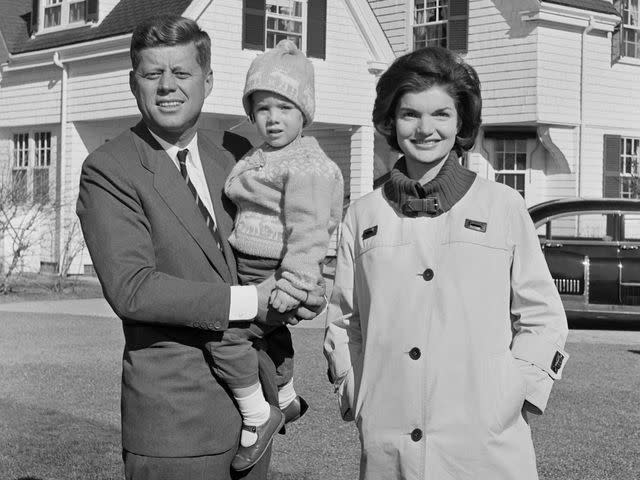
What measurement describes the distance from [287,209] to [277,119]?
343 mm

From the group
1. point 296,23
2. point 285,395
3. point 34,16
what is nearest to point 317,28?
point 296,23

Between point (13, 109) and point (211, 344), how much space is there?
2297 centimetres

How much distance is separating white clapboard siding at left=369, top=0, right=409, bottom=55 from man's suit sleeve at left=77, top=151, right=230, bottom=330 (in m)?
21.5

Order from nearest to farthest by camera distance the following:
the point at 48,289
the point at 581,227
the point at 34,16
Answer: the point at 581,227 → the point at 48,289 → the point at 34,16

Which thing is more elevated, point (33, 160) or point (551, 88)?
point (551, 88)

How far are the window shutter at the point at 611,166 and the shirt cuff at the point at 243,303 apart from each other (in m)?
21.0

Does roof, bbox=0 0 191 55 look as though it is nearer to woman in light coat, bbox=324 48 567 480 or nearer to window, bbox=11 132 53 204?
window, bbox=11 132 53 204

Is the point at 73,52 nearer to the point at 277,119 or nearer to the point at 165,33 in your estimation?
the point at 277,119

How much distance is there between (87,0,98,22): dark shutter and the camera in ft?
76.4

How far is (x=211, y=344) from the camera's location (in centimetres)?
341

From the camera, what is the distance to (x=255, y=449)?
137 inches

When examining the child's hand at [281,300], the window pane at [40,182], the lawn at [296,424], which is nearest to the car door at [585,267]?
the lawn at [296,424]

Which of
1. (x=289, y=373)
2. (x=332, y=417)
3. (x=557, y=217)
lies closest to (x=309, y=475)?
(x=332, y=417)

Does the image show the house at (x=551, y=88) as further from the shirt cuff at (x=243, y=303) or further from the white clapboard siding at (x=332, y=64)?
the shirt cuff at (x=243, y=303)
